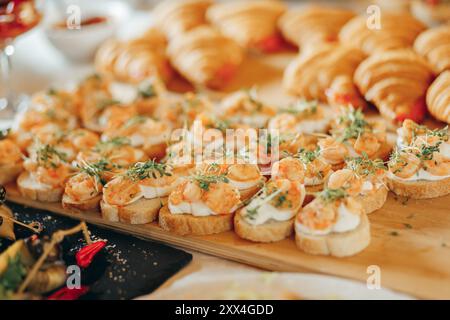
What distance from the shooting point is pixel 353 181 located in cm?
261

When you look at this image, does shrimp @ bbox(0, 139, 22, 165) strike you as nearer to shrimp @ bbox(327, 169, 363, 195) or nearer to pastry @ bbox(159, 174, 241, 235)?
pastry @ bbox(159, 174, 241, 235)

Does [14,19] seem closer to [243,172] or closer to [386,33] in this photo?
[243,172]

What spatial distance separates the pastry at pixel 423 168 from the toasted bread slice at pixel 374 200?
110mm

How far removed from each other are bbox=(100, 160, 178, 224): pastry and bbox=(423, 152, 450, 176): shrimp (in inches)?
45.9

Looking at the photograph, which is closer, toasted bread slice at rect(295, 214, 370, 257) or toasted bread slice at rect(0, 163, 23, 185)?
toasted bread slice at rect(295, 214, 370, 257)

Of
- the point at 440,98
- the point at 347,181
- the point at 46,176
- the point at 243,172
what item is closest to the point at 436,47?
the point at 440,98

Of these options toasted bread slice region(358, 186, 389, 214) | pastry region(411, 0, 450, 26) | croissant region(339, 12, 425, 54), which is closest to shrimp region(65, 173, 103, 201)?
toasted bread slice region(358, 186, 389, 214)

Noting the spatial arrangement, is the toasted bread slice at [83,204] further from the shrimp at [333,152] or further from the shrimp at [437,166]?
the shrimp at [437,166]

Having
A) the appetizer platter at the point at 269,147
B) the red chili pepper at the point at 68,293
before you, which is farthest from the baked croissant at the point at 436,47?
the red chili pepper at the point at 68,293

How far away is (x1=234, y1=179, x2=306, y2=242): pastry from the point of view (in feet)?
8.29

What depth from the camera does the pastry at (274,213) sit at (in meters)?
2.53

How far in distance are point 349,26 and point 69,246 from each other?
249cm

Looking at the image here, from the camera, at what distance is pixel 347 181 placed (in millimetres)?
2611

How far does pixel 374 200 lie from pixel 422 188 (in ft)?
0.83
